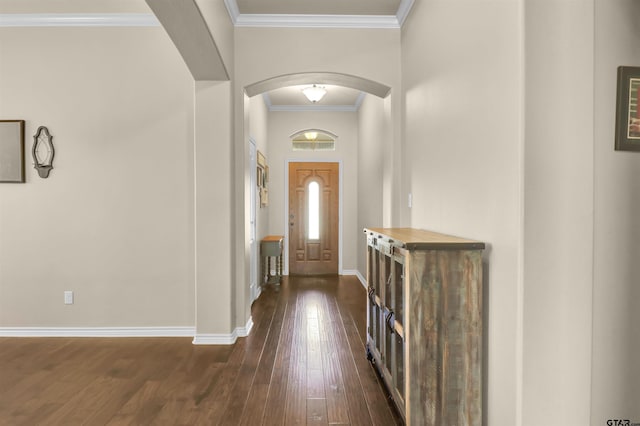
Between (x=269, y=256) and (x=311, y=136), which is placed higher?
(x=311, y=136)

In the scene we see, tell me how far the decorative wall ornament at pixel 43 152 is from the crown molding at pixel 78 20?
99 centimetres

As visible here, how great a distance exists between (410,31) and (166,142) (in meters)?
2.46

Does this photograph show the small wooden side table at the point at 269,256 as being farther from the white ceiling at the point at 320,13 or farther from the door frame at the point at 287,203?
the white ceiling at the point at 320,13

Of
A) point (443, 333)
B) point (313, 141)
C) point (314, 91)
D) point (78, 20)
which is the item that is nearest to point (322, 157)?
point (313, 141)

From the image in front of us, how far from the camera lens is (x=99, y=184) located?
12.6 feet

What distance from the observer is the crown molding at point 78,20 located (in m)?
3.73

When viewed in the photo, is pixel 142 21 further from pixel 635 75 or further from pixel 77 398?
pixel 635 75

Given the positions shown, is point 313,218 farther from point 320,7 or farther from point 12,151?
point 12,151

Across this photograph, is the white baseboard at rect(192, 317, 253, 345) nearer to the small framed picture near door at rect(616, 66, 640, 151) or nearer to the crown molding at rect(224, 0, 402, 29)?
the crown molding at rect(224, 0, 402, 29)

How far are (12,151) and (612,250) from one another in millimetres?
4719

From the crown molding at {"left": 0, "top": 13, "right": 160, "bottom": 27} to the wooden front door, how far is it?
3.94m

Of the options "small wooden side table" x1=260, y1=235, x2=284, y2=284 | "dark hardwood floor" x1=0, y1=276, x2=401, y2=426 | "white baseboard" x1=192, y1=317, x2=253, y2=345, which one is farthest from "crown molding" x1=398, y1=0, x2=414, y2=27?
"small wooden side table" x1=260, y1=235, x2=284, y2=284

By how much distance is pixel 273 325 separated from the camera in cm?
424

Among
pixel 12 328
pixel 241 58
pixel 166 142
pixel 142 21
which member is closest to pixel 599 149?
pixel 241 58
